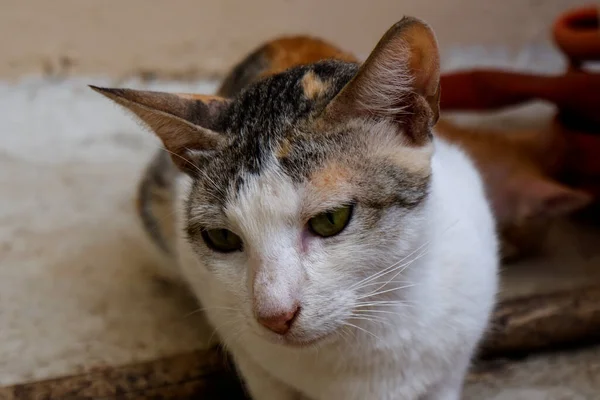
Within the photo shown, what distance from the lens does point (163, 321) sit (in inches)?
69.0

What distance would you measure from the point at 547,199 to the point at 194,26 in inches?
57.0

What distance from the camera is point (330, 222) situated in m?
1.03

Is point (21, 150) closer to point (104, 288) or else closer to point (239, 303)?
point (104, 288)

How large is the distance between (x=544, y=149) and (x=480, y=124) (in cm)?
48

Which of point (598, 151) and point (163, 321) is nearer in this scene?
point (163, 321)

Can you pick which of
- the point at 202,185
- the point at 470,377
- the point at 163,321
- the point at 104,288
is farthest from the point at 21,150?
the point at 470,377

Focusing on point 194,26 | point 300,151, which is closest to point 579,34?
point 300,151

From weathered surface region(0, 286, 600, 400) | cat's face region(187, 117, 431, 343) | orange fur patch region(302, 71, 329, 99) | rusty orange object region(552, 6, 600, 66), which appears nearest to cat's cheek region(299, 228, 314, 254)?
cat's face region(187, 117, 431, 343)

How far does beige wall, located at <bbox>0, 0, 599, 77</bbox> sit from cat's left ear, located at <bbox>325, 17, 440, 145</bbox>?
66.0 inches

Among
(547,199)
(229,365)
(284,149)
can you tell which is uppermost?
(284,149)

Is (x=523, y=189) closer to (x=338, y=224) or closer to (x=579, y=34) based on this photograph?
(x=579, y=34)

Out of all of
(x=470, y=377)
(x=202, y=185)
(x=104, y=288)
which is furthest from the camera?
(x=104, y=288)

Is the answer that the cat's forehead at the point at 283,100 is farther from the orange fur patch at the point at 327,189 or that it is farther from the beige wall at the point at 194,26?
the beige wall at the point at 194,26

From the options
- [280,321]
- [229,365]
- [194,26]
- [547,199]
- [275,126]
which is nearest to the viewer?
[280,321]
